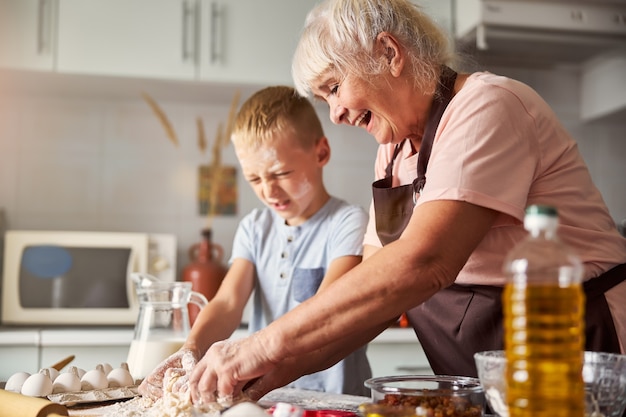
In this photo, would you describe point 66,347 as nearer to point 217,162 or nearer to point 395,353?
point 217,162

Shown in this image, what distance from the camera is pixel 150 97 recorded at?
9.71 feet

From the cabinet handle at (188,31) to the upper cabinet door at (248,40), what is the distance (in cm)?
3

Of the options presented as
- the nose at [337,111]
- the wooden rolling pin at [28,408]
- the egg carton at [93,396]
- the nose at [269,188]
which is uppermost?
the nose at [337,111]

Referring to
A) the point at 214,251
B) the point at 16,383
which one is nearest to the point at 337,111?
the point at 16,383

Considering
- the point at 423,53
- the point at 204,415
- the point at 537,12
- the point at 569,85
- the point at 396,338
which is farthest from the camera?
the point at 569,85

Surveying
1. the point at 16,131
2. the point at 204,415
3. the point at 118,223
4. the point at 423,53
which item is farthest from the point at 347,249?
the point at 16,131

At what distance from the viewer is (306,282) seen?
1646 millimetres

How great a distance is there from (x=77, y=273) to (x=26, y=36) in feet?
2.80

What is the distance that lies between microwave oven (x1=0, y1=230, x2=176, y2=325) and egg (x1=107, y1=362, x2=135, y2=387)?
1.40 meters

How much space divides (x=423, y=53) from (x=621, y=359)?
609 millimetres

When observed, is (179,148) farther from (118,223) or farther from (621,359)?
(621,359)

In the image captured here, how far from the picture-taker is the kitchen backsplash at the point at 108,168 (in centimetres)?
290

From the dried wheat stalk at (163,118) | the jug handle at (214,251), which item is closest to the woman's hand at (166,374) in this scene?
the jug handle at (214,251)

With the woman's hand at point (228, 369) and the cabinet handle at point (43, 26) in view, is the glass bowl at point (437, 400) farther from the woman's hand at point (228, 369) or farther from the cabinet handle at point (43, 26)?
the cabinet handle at point (43, 26)
